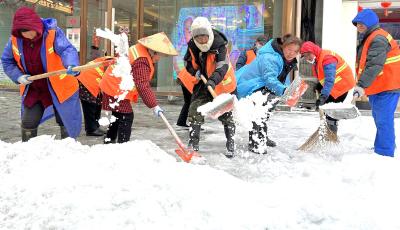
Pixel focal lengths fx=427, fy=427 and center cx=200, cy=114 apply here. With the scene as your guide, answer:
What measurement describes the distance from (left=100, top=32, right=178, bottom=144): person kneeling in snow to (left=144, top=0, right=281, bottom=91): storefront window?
18.8 feet

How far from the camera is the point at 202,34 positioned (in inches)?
167

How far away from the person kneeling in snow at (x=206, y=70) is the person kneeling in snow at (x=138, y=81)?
30 cm

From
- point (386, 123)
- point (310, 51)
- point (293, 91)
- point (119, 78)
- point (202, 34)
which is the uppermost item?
point (202, 34)

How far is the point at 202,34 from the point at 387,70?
2.00 meters

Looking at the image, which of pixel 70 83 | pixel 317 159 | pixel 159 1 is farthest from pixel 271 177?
pixel 159 1

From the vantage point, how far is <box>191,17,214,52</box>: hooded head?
422cm

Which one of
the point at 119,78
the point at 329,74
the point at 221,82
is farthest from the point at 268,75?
the point at 119,78

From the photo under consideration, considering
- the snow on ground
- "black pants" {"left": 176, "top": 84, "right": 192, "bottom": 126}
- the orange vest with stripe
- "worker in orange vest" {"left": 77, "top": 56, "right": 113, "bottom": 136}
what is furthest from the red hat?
the orange vest with stripe

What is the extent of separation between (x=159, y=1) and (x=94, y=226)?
932 centimetres

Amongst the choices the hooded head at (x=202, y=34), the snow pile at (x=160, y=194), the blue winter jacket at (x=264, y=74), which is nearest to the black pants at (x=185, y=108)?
the blue winter jacket at (x=264, y=74)

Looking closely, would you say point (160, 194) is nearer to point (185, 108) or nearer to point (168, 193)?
point (168, 193)

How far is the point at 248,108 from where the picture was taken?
4562 millimetres

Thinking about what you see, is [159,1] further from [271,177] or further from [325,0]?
[271,177]

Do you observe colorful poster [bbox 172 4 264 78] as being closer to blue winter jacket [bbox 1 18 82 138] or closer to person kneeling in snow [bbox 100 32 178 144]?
person kneeling in snow [bbox 100 32 178 144]
